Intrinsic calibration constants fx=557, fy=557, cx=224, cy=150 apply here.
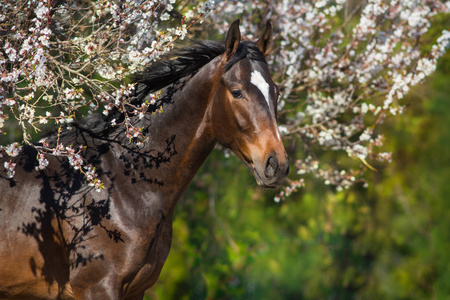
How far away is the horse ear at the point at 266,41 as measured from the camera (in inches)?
132

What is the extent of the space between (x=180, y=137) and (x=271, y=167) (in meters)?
0.65

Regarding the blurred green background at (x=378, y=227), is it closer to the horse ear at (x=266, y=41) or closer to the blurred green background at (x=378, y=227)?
the blurred green background at (x=378, y=227)

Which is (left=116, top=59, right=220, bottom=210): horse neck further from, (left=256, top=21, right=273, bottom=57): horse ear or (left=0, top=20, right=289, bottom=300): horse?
(left=256, top=21, right=273, bottom=57): horse ear

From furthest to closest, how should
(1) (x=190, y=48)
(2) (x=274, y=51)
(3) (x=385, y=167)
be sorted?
(3) (x=385, y=167) < (2) (x=274, y=51) < (1) (x=190, y=48)

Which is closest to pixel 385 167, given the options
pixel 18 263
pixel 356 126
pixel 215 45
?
pixel 356 126

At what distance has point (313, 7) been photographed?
233 inches

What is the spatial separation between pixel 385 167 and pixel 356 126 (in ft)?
15.5

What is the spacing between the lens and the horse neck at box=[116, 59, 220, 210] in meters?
3.30

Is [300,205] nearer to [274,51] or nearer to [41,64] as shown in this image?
[274,51]

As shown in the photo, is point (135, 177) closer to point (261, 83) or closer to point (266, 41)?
point (261, 83)

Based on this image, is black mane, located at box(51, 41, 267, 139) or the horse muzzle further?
black mane, located at box(51, 41, 267, 139)

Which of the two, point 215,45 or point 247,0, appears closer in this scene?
point 215,45

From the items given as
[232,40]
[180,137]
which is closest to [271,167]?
[180,137]

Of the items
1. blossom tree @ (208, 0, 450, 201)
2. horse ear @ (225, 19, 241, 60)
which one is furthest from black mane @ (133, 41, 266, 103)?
blossom tree @ (208, 0, 450, 201)
